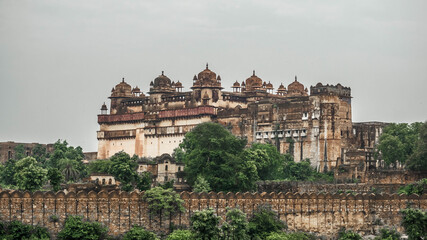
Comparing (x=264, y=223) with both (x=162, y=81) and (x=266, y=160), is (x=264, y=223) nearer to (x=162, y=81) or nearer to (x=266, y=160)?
(x=266, y=160)

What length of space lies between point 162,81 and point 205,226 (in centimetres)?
5507

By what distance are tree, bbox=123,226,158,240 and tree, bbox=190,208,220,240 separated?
8.31 feet

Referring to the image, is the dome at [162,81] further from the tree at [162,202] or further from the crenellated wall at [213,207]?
the tree at [162,202]

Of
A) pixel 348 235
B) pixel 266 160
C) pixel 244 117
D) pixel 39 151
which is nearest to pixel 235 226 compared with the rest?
pixel 348 235

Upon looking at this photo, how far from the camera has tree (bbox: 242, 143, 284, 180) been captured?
86625 mm

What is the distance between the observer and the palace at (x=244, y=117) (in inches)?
3784

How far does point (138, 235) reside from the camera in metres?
59.1

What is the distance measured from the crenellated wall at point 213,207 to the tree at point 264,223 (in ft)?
1.18

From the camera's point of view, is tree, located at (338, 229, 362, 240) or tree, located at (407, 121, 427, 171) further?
tree, located at (407, 121, 427, 171)

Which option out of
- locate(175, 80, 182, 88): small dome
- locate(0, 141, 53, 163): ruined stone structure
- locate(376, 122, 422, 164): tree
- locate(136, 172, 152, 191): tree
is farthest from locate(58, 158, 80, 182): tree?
locate(0, 141, 53, 163): ruined stone structure

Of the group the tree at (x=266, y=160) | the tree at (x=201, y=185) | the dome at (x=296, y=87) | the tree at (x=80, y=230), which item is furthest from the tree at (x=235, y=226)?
the dome at (x=296, y=87)

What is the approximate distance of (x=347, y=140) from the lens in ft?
318

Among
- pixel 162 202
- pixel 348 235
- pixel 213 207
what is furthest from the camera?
pixel 348 235

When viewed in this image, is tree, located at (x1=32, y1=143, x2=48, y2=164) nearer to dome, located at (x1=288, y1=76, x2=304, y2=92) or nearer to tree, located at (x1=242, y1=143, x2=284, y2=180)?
dome, located at (x1=288, y1=76, x2=304, y2=92)
